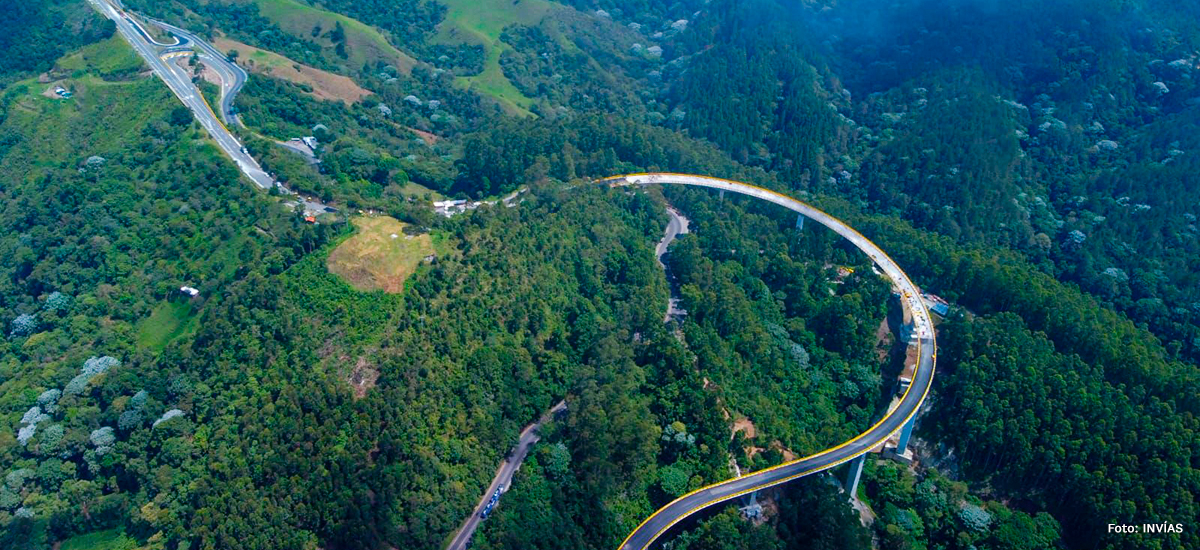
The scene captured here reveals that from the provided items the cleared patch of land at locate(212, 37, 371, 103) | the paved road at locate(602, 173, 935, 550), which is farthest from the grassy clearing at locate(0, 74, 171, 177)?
the paved road at locate(602, 173, 935, 550)

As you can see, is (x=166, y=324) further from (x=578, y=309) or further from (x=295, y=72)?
(x=295, y=72)

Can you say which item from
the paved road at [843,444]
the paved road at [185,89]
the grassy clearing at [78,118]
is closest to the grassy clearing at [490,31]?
the paved road at [185,89]

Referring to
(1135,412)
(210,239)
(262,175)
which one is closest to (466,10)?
(262,175)

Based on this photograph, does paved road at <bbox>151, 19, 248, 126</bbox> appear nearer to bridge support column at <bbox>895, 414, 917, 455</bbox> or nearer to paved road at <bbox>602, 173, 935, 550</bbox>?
paved road at <bbox>602, 173, 935, 550</bbox>

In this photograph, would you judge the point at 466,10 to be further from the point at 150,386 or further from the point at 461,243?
the point at 150,386

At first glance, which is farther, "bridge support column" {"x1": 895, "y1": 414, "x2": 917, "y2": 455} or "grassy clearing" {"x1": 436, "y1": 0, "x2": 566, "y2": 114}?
"grassy clearing" {"x1": 436, "y1": 0, "x2": 566, "y2": 114}

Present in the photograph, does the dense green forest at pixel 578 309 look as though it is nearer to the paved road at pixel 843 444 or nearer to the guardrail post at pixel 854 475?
the paved road at pixel 843 444
